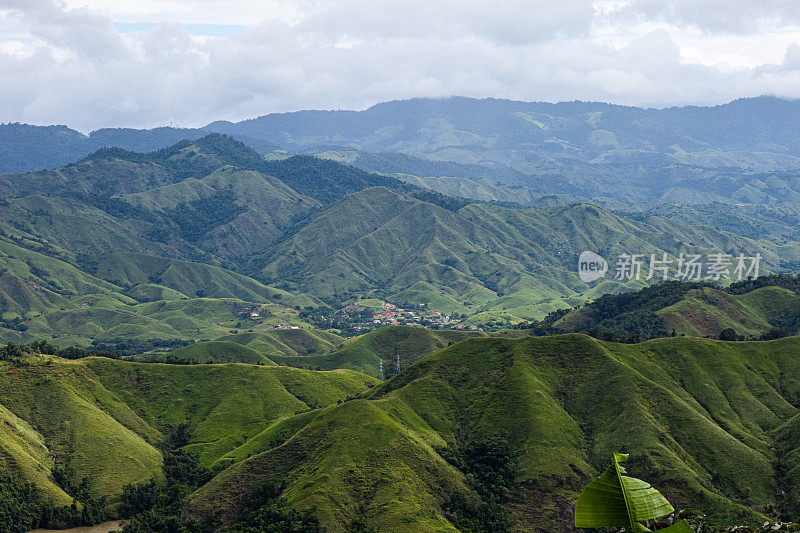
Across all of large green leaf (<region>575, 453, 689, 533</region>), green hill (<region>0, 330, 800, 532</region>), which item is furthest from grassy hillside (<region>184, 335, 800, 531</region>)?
large green leaf (<region>575, 453, 689, 533</region>)

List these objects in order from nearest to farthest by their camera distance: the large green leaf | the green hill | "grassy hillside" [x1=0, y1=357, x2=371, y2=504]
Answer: the large green leaf, the green hill, "grassy hillside" [x1=0, y1=357, x2=371, y2=504]

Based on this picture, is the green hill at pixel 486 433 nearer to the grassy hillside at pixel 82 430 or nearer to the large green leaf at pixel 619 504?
the grassy hillside at pixel 82 430

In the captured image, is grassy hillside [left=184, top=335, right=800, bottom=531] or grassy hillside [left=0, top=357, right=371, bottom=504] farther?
grassy hillside [left=0, top=357, right=371, bottom=504]

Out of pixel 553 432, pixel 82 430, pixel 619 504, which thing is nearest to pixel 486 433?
pixel 553 432

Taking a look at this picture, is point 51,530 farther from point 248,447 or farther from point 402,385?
point 402,385

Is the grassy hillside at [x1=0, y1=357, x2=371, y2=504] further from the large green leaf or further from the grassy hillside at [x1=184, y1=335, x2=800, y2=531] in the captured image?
the large green leaf

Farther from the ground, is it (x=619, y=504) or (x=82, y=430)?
(x=619, y=504)

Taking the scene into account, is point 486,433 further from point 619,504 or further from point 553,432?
point 619,504
